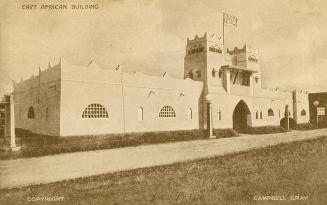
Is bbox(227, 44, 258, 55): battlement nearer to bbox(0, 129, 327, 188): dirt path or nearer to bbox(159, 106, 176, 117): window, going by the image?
bbox(159, 106, 176, 117): window

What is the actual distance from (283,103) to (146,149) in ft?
47.0

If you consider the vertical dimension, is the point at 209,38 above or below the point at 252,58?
above

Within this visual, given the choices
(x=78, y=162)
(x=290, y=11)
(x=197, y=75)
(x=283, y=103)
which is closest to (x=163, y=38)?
(x=290, y=11)

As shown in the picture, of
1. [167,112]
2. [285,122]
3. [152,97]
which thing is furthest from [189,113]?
[285,122]

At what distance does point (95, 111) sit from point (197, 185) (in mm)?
5990

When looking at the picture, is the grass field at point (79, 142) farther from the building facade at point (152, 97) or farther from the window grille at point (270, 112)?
the window grille at point (270, 112)

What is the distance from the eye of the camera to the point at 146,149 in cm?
1084

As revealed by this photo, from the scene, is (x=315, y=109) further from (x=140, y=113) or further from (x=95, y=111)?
(x=95, y=111)

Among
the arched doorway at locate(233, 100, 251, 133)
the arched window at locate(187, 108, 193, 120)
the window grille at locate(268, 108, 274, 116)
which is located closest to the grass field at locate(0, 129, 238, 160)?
the arched window at locate(187, 108, 193, 120)

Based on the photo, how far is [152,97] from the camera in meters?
14.1

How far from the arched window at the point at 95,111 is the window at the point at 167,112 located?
2.97 m

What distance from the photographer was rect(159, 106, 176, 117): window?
14.3 metres

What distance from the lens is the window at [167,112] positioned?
47.0 ft

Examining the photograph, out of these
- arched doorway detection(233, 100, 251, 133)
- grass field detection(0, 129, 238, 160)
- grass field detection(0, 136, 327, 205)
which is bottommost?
grass field detection(0, 136, 327, 205)
